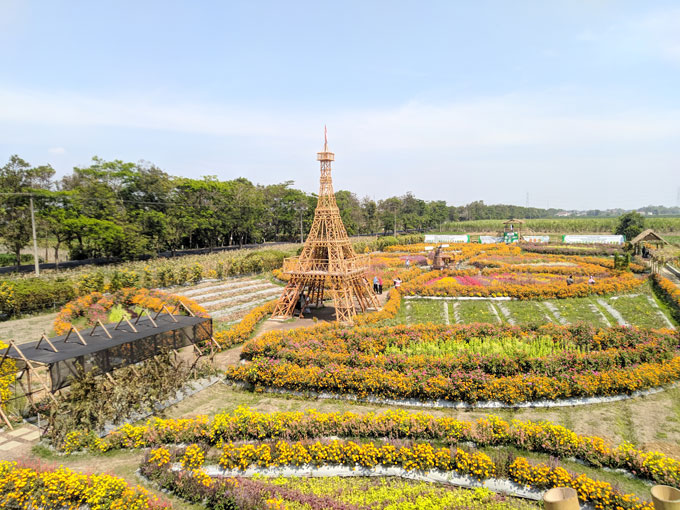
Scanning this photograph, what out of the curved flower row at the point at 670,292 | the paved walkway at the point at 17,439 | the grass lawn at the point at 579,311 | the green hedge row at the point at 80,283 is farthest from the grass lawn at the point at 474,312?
the green hedge row at the point at 80,283

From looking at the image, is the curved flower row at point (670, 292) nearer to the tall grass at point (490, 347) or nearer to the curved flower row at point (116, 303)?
the tall grass at point (490, 347)

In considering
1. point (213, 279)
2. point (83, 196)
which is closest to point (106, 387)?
point (213, 279)

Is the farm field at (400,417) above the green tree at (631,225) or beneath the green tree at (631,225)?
beneath

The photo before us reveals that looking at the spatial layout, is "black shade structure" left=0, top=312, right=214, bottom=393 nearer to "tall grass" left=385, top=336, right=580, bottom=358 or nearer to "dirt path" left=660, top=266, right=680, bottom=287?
"tall grass" left=385, top=336, right=580, bottom=358

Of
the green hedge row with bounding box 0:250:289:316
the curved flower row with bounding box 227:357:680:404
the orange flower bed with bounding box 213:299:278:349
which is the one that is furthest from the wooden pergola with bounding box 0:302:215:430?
the green hedge row with bounding box 0:250:289:316

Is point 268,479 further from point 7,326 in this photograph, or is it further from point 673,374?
point 7,326
